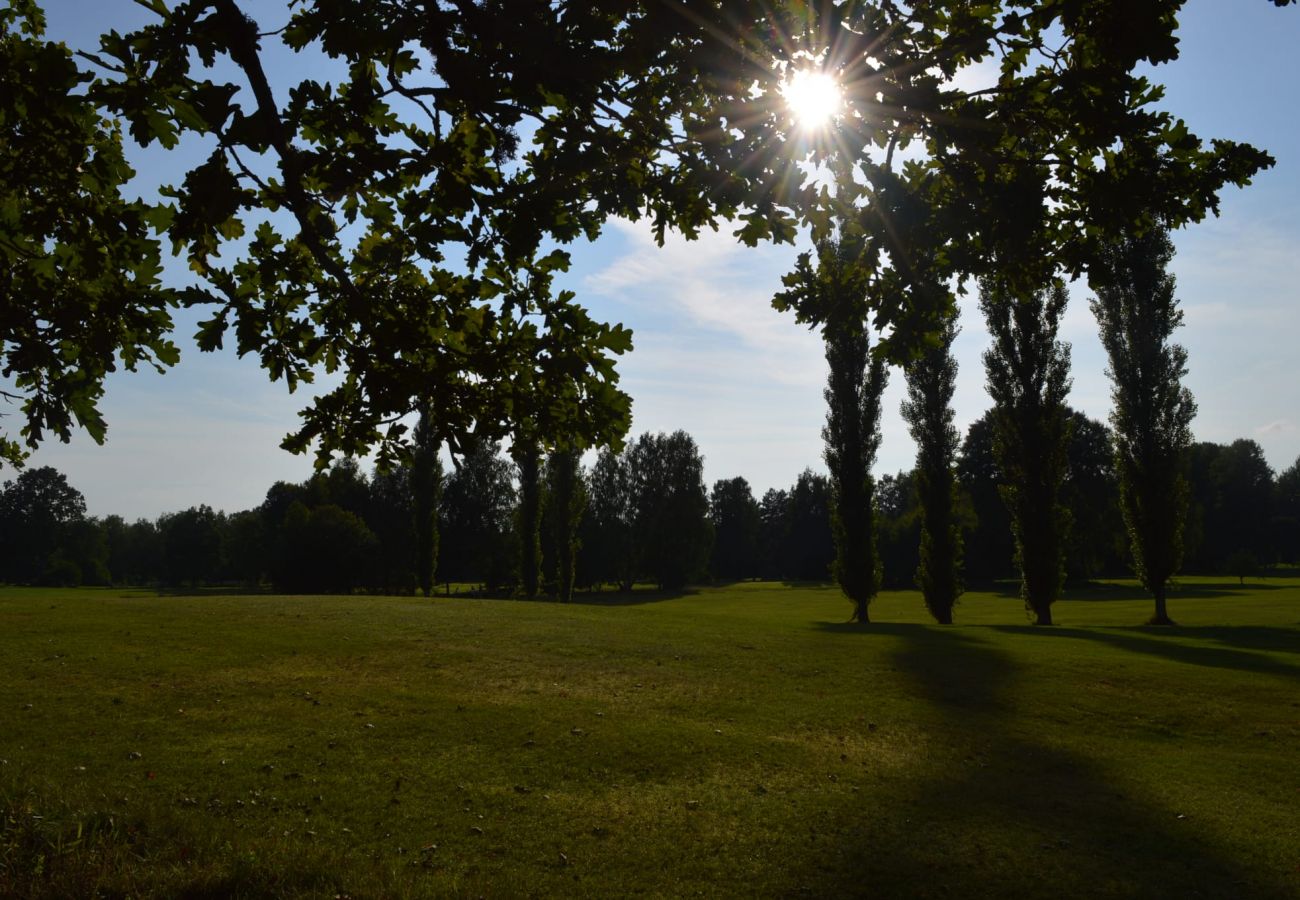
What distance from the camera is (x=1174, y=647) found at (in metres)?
28.1

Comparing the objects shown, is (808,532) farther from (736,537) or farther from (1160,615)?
(1160,615)

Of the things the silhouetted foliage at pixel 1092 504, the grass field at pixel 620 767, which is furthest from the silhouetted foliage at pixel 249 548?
the silhouetted foliage at pixel 1092 504

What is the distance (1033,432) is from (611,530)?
204 ft

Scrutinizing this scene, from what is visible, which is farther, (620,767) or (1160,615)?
(1160,615)

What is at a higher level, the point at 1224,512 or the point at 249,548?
the point at 1224,512

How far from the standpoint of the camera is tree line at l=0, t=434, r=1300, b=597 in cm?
6950

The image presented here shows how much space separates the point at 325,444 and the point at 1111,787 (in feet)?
43.3

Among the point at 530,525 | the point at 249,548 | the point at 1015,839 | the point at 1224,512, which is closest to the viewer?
the point at 1015,839

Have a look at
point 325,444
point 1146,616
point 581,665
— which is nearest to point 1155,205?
point 325,444

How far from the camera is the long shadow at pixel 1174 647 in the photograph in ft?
78.1

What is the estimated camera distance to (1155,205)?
635 cm

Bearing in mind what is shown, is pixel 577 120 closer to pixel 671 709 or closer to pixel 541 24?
pixel 541 24

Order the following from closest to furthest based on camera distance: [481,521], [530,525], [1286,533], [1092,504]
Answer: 1. [530,525]
2. [481,521]
3. [1092,504]
4. [1286,533]

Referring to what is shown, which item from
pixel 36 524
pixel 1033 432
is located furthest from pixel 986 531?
pixel 36 524
